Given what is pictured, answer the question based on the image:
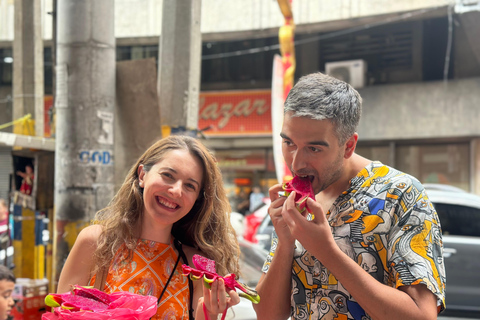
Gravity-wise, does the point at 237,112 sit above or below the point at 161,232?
above

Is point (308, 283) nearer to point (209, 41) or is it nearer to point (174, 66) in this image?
point (174, 66)

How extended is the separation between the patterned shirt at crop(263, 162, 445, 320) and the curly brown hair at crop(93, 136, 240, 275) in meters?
0.67

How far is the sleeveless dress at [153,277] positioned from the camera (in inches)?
89.9

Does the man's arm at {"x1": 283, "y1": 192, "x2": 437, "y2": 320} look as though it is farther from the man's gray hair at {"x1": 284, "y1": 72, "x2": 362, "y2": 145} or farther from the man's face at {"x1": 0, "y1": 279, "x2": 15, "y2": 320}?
the man's face at {"x1": 0, "y1": 279, "x2": 15, "y2": 320}

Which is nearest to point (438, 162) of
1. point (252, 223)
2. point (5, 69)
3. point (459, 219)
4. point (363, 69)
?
point (363, 69)

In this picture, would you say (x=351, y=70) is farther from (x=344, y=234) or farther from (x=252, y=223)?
(x=344, y=234)

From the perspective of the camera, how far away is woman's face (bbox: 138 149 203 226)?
7.57 feet

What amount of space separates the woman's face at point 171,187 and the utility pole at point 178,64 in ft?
7.96

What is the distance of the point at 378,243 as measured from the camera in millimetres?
1878

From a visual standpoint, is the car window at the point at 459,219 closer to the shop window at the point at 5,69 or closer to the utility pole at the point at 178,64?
the utility pole at the point at 178,64

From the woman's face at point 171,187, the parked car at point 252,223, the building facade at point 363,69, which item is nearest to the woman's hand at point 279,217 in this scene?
the woman's face at point 171,187

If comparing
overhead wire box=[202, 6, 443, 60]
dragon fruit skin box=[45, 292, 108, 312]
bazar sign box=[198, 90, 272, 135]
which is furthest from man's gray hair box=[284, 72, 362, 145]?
bazar sign box=[198, 90, 272, 135]

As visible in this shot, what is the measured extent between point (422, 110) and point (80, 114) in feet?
44.1

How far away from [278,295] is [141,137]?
280 centimetres
